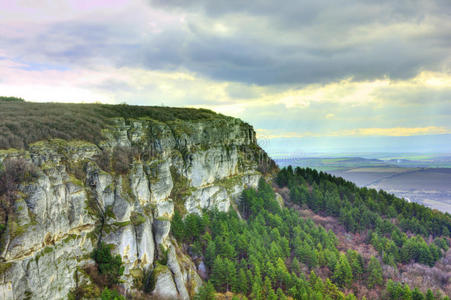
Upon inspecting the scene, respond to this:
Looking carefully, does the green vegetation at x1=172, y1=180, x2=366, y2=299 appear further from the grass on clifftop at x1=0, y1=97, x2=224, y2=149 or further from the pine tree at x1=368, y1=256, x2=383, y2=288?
the grass on clifftop at x1=0, y1=97, x2=224, y2=149

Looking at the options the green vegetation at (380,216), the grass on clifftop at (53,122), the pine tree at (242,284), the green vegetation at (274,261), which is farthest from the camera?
the green vegetation at (380,216)

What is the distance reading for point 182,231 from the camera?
4459cm

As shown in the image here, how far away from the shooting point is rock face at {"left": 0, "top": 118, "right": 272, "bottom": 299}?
2462 cm

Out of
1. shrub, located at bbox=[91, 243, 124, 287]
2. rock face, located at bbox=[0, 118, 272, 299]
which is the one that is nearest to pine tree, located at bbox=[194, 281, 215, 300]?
rock face, located at bbox=[0, 118, 272, 299]

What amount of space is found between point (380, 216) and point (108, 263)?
6692cm

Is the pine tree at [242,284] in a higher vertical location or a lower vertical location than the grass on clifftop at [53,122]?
lower

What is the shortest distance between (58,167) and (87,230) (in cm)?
833

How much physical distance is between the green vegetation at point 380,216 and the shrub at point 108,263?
49.8 meters

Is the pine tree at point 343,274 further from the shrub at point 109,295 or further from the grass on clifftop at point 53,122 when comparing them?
the grass on clifftop at point 53,122

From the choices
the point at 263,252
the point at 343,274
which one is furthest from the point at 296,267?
the point at 343,274

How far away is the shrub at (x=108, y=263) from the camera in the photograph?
30688 millimetres

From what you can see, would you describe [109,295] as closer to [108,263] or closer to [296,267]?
[108,263]

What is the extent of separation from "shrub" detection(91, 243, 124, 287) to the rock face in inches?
31.9

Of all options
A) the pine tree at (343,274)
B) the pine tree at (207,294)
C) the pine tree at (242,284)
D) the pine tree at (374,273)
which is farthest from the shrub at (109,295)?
the pine tree at (374,273)
